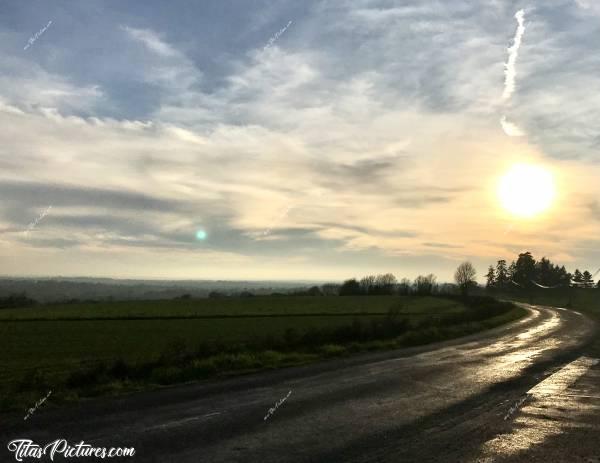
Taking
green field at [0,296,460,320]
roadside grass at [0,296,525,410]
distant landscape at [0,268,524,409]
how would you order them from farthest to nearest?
green field at [0,296,460,320], distant landscape at [0,268,524,409], roadside grass at [0,296,525,410]

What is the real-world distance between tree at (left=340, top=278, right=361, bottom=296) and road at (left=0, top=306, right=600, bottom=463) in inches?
5142

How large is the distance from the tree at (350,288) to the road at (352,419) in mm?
130599

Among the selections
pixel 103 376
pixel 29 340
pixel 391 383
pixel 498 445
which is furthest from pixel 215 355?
pixel 29 340

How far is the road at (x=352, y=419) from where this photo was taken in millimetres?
8328

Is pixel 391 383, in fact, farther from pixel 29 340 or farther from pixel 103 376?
pixel 29 340

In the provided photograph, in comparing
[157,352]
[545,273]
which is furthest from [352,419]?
[545,273]

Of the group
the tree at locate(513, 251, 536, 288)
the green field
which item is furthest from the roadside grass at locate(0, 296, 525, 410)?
the tree at locate(513, 251, 536, 288)

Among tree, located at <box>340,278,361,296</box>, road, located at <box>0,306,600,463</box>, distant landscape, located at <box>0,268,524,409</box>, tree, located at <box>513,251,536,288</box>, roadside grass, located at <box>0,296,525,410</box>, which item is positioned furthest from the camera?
tree, located at <box>513,251,536,288</box>

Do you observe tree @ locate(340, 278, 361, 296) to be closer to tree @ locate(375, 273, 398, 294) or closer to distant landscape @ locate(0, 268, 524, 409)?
tree @ locate(375, 273, 398, 294)

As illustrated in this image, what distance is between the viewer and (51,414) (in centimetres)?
1074

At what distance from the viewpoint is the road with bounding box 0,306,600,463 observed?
27.3 ft

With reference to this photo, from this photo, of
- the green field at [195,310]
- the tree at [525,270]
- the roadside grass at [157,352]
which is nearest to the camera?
the roadside grass at [157,352]

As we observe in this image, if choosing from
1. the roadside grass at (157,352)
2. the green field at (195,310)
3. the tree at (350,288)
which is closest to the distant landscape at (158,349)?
the roadside grass at (157,352)

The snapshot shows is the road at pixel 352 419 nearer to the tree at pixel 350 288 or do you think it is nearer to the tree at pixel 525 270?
the tree at pixel 350 288
